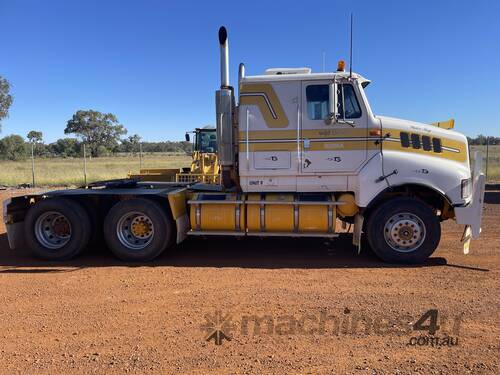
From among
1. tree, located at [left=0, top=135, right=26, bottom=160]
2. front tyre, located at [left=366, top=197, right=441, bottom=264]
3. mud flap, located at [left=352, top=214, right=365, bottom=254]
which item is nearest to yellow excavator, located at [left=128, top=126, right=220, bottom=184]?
mud flap, located at [left=352, top=214, right=365, bottom=254]

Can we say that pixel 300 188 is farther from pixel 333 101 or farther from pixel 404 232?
pixel 404 232

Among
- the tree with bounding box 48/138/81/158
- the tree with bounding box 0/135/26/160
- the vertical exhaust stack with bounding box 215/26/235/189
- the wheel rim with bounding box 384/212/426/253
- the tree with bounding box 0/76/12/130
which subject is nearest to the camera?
the wheel rim with bounding box 384/212/426/253

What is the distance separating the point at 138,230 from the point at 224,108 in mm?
2591

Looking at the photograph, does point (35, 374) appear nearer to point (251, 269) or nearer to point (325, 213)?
point (251, 269)

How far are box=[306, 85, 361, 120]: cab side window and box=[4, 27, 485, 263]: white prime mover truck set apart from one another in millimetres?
16

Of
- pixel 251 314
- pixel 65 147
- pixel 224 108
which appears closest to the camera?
pixel 251 314

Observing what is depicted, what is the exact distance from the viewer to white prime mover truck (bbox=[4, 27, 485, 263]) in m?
6.53

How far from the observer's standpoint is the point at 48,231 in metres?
7.27

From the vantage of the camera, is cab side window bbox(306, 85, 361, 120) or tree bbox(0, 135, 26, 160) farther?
tree bbox(0, 135, 26, 160)

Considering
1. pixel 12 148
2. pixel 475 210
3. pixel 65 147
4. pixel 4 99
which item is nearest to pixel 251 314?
pixel 475 210

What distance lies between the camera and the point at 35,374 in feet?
11.2

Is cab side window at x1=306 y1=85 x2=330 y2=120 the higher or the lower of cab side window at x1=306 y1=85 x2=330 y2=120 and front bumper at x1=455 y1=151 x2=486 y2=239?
the higher

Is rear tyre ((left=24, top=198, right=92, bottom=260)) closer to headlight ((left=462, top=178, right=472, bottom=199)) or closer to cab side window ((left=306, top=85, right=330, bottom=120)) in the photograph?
cab side window ((left=306, top=85, right=330, bottom=120))

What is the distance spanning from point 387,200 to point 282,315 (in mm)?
3185
